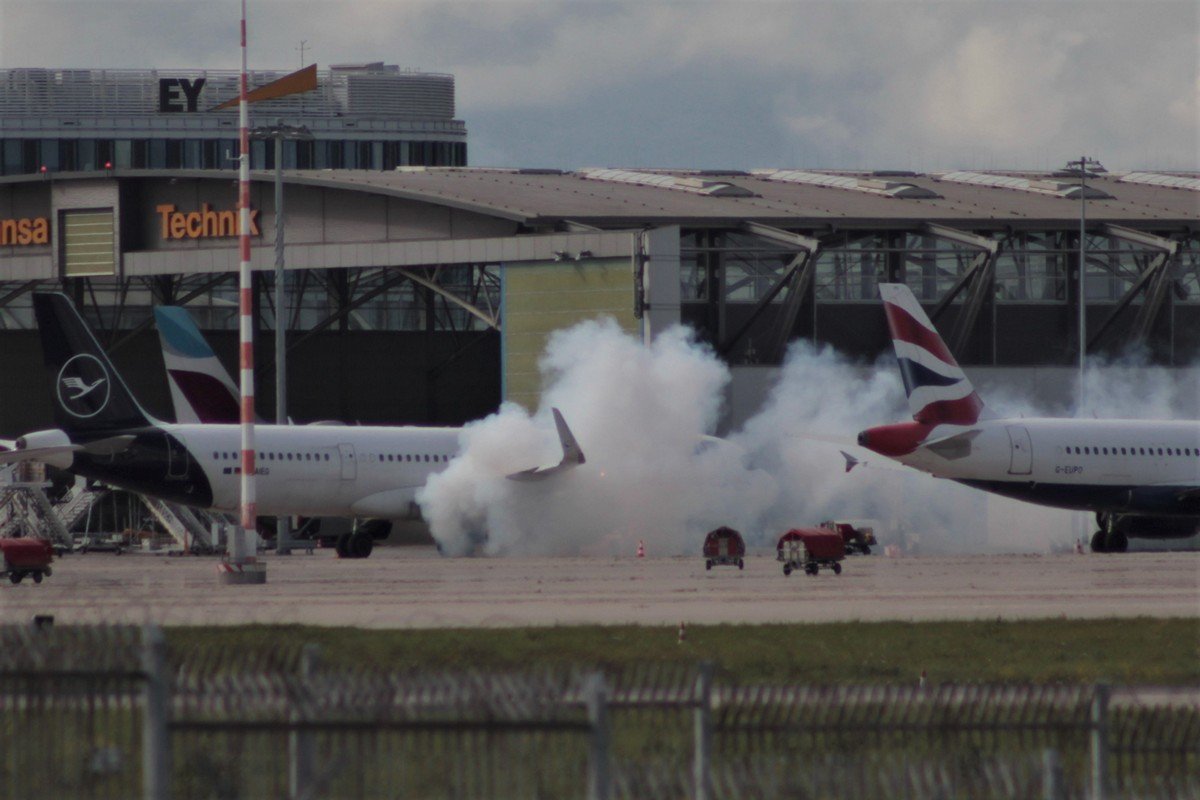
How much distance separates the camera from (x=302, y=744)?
10.6 m

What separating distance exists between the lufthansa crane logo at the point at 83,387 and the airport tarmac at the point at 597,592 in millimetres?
4983

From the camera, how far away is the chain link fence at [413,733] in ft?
34.0

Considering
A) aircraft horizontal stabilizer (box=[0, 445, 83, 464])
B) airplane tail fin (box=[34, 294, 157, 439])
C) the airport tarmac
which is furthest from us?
airplane tail fin (box=[34, 294, 157, 439])

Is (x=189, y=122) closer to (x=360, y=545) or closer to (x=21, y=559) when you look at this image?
(x=360, y=545)

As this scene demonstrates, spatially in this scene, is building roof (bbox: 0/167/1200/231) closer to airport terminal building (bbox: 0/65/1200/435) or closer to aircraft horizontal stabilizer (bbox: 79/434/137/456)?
airport terminal building (bbox: 0/65/1200/435)

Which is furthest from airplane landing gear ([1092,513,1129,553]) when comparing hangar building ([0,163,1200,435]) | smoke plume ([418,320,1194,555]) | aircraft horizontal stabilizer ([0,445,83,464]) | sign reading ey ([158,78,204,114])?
sign reading ey ([158,78,204,114])

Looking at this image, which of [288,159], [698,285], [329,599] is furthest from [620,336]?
[288,159]

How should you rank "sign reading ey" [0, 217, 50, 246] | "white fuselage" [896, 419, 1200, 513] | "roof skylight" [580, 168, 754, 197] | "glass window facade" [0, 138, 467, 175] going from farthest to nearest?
"glass window facade" [0, 138, 467, 175], "sign reading ey" [0, 217, 50, 246], "roof skylight" [580, 168, 754, 197], "white fuselage" [896, 419, 1200, 513]

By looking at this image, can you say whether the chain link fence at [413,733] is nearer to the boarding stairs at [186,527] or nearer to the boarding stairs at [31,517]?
the boarding stairs at [186,527]

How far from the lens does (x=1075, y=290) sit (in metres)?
86.5

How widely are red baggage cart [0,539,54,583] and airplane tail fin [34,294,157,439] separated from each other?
46.5 ft

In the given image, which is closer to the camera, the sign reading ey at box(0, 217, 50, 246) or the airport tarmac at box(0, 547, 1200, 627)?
the airport tarmac at box(0, 547, 1200, 627)

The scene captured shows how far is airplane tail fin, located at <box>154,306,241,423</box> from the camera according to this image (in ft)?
256

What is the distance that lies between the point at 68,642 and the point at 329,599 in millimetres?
28079
